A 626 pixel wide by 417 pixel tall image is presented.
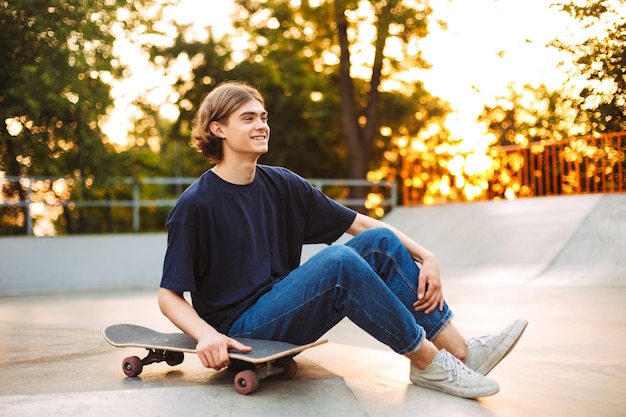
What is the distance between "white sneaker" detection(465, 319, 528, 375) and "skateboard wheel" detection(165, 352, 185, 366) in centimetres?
128

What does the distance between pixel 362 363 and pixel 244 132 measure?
1.36 metres

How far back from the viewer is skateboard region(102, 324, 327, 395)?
2.65 m

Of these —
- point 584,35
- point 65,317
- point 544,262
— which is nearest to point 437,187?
point 544,262

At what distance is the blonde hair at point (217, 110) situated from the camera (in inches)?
119

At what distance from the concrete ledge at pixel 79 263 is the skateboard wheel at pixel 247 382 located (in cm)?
851

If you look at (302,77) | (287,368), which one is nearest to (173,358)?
(287,368)

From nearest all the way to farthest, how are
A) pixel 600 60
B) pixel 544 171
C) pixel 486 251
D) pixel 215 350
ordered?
pixel 215 350, pixel 600 60, pixel 486 251, pixel 544 171

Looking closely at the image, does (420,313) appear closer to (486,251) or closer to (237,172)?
(237,172)

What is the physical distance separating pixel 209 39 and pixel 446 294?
13764 millimetres

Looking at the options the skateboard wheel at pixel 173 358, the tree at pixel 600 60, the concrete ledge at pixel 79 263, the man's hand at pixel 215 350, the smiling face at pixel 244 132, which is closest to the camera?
the man's hand at pixel 215 350

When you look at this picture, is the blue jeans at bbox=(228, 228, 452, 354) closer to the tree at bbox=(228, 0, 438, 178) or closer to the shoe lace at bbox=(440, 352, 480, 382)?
the shoe lace at bbox=(440, 352, 480, 382)

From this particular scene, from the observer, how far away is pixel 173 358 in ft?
10.4

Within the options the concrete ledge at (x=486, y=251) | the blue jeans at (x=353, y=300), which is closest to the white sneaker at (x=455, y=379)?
the blue jeans at (x=353, y=300)

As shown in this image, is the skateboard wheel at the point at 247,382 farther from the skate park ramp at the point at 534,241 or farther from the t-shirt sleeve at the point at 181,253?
the skate park ramp at the point at 534,241
